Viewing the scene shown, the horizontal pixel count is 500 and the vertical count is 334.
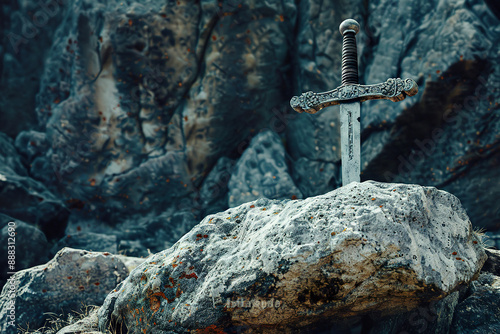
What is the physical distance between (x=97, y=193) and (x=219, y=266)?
7.05 m

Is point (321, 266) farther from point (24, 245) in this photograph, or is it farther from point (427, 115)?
point (24, 245)

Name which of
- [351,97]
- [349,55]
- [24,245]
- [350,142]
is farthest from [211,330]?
[24,245]

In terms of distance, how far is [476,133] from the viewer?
7438 millimetres

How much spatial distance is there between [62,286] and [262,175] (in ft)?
16.2

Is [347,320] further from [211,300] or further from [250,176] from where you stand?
[250,176]

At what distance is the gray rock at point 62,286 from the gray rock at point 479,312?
384cm

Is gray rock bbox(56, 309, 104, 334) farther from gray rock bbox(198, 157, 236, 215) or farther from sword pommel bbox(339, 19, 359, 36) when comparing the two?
gray rock bbox(198, 157, 236, 215)

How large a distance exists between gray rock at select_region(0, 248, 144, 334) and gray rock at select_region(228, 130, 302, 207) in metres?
4.10

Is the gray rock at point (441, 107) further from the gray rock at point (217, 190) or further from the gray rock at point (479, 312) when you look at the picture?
the gray rock at point (479, 312)

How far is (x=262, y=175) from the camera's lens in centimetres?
925

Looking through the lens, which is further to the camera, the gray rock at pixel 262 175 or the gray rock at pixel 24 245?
the gray rock at pixel 262 175

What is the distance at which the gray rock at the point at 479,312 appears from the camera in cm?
370

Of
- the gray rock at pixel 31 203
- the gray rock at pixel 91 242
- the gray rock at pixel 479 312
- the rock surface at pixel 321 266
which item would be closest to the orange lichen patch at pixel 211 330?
the rock surface at pixel 321 266

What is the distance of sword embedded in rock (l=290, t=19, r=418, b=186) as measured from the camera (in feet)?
14.2
